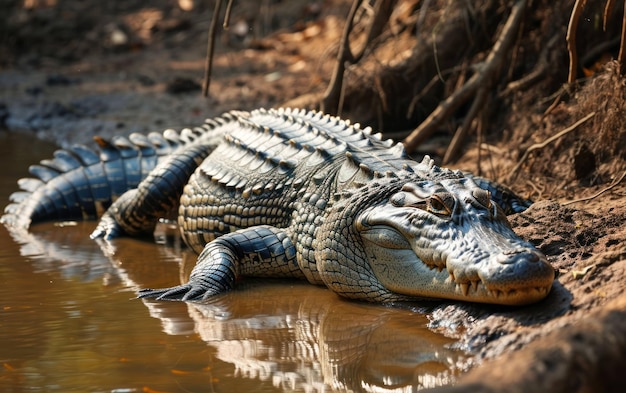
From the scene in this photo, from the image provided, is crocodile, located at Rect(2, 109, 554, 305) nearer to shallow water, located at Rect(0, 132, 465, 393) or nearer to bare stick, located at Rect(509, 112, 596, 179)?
shallow water, located at Rect(0, 132, 465, 393)

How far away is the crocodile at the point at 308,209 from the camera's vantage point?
157 inches

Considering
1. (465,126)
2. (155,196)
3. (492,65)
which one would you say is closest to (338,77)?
(465,126)

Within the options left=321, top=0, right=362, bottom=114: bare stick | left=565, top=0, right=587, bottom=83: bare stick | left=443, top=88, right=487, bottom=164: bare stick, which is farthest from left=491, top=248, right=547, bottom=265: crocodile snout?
left=321, top=0, right=362, bottom=114: bare stick

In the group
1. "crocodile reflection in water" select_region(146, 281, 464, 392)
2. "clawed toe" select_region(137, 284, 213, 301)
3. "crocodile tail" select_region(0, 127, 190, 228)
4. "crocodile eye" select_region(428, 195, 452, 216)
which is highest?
"crocodile tail" select_region(0, 127, 190, 228)

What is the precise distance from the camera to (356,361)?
3.69 metres

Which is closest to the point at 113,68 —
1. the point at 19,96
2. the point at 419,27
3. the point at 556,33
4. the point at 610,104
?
the point at 19,96

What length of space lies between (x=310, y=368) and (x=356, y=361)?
0.63 ft

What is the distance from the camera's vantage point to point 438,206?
4.17 metres

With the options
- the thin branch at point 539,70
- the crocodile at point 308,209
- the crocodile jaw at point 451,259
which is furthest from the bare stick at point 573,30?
the crocodile jaw at point 451,259

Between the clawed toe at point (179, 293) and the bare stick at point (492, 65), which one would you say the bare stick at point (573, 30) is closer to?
the bare stick at point (492, 65)

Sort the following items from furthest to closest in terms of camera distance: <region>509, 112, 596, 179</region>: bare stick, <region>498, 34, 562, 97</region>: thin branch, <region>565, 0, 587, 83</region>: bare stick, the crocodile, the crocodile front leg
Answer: <region>498, 34, 562, 97</region>: thin branch, <region>509, 112, 596, 179</region>: bare stick, <region>565, 0, 587, 83</region>: bare stick, the crocodile front leg, the crocodile

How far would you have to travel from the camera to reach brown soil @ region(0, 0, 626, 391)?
346 cm

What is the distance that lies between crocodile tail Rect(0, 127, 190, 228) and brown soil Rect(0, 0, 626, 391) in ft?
5.89

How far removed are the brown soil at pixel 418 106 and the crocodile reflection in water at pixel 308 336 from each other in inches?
8.7
